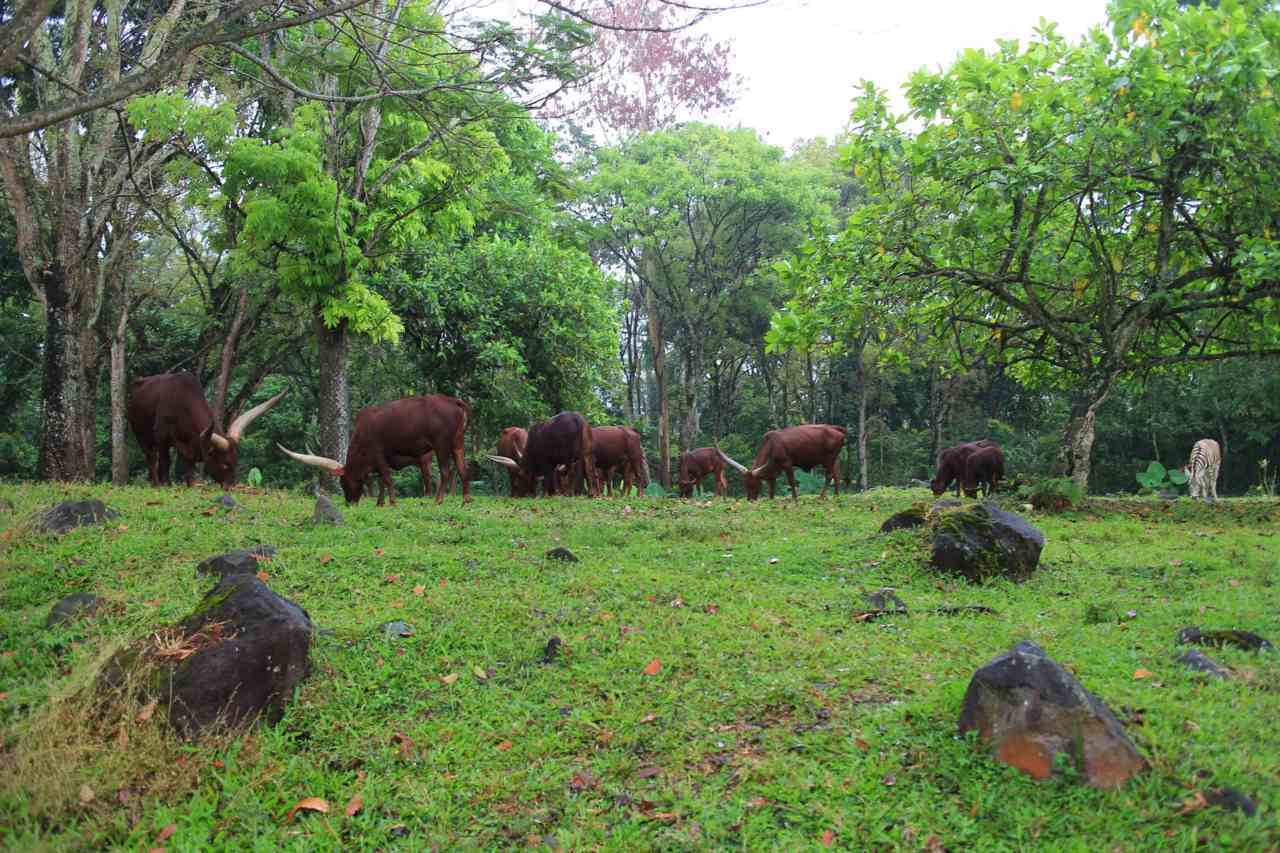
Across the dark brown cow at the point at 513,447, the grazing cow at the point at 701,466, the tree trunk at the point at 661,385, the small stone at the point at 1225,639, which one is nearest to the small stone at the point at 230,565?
the small stone at the point at 1225,639

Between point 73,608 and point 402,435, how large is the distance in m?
6.56

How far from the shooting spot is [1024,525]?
7.42 m

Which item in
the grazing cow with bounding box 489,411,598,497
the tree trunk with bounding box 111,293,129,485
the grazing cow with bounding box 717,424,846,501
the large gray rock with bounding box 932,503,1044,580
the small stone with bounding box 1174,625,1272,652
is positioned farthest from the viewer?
the grazing cow with bounding box 717,424,846,501

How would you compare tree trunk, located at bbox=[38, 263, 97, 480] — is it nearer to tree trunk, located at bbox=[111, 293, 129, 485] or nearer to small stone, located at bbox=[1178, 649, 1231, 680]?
tree trunk, located at bbox=[111, 293, 129, 485]

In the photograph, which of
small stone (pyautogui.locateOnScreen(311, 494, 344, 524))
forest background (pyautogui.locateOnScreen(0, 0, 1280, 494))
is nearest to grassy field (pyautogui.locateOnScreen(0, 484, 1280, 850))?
small stone (pyautogui.locateOnScreen(311, 494, 344, 524))

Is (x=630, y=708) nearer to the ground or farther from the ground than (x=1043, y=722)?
nearer to the ground

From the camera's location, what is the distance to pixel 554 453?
15234mm

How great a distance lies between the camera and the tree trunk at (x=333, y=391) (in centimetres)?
1430

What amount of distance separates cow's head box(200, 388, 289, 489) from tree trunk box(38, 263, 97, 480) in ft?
5.92

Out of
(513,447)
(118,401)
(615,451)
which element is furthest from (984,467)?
(118,401)

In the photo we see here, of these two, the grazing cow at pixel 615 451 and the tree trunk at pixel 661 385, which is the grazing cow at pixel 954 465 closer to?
the grazing cow at pixel 615 451

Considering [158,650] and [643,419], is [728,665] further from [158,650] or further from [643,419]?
[643,419]

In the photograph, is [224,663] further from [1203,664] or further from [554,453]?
[554,453]

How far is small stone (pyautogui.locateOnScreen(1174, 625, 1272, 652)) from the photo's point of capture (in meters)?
4.92
